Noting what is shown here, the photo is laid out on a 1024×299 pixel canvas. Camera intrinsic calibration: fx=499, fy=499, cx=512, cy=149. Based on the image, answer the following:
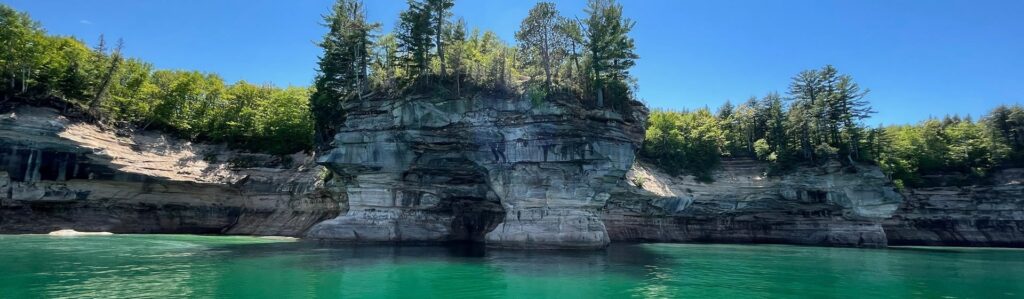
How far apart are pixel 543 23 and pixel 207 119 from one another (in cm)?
3153

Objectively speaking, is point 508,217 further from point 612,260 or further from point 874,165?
point 874,165

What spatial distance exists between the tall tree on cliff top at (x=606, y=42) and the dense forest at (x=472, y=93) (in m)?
0.09

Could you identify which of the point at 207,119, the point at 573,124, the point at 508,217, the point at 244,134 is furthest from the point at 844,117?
the point at 207,119

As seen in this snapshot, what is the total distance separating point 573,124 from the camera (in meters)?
30.3

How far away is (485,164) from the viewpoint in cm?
3197

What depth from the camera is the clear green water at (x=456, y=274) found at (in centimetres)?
1404

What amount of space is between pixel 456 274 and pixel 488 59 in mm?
19810

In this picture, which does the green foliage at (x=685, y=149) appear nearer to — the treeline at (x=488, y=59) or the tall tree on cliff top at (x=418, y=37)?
the treeline at (x=488, y=59)

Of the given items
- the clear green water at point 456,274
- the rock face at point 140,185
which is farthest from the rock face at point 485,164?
the rock face at point 140,185

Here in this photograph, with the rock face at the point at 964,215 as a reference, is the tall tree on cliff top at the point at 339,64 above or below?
above

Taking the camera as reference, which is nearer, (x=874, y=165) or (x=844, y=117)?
(x=874, y=165)

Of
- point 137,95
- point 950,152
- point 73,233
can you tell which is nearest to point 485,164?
point 73,233

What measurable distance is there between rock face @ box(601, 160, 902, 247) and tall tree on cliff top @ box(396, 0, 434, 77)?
57.7ft

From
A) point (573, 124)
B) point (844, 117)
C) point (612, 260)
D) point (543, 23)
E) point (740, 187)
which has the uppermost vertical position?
point (543, 23)
